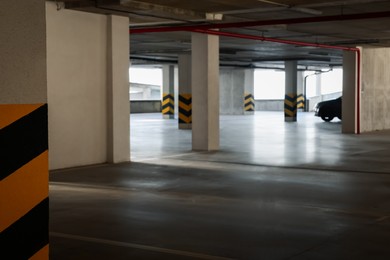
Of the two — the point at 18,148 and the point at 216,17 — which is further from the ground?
the point at 216,17

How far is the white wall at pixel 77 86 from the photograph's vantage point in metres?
10.8

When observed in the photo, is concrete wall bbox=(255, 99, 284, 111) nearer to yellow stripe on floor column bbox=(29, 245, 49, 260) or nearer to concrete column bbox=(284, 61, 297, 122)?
concrete column bbox=(284, 61, 297, 122)

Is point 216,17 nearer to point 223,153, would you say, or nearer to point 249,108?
point 223,153

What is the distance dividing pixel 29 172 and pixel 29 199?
0.14 m

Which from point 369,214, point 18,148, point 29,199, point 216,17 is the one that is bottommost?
point 369,214

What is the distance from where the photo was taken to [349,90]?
20.7 m

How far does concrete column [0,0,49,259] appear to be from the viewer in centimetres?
320

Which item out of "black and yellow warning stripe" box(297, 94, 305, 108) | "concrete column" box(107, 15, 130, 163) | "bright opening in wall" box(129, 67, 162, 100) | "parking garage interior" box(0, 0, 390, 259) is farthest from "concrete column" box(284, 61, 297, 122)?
"concrete column" box(107, 15, 130, 163)

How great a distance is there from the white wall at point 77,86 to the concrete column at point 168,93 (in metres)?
18.1

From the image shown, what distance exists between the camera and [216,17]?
12.2 meters

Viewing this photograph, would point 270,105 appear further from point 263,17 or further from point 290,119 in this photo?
Answer: point 263,17

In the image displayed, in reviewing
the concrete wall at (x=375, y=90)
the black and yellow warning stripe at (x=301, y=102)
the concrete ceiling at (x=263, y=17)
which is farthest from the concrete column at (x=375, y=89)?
the black and yellow warning stripe at (x=301, y=102)

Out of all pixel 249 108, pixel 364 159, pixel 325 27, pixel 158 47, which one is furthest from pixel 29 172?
pixel 249 108

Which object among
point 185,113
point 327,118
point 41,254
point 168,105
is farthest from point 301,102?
point 41,254
